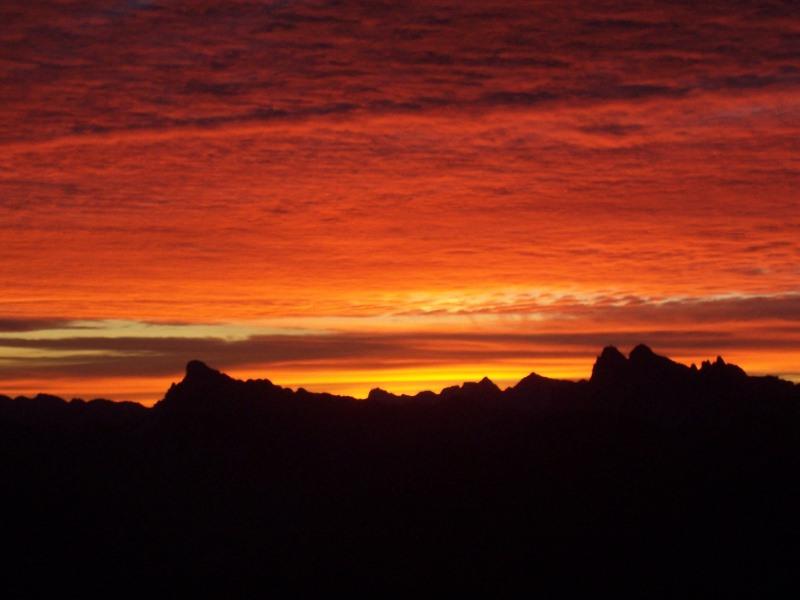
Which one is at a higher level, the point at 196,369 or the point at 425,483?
the point at 196,369

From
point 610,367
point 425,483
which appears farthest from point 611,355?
point 425,483

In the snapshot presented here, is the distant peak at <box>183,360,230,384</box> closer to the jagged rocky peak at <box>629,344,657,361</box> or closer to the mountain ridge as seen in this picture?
the mountain ridge

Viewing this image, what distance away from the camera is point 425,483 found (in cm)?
6862

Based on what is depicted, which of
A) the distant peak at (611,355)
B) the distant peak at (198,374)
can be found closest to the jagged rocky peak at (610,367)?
the distant peak at (611,355)

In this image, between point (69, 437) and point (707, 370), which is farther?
point (707, 370)

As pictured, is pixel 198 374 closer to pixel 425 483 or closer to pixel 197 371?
pixel 197 371

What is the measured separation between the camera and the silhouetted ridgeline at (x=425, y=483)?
6112 cm

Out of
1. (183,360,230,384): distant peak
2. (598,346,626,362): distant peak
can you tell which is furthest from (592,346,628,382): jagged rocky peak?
(183,360,230,384): distant peak

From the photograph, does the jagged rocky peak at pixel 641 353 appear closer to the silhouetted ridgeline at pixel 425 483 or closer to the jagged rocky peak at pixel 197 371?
the silhouetted ridgeline at pixel 425 483

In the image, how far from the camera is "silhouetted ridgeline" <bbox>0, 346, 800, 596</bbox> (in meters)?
61.1

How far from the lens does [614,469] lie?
69000 mm

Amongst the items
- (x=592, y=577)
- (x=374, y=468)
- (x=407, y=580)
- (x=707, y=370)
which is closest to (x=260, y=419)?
(x=374, y=468)

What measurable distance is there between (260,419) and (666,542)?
1029 inches

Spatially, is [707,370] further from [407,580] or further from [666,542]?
[407,580]
